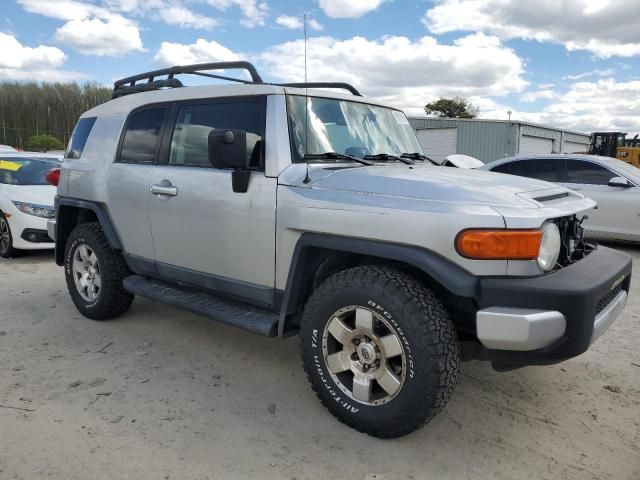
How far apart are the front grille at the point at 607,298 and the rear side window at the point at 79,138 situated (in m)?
4.28

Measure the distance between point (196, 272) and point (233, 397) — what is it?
0.94 metres

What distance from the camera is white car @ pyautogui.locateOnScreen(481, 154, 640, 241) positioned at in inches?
320

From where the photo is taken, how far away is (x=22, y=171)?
8.20 m

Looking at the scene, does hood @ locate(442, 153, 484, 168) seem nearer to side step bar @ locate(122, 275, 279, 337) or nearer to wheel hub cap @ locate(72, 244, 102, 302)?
side step bar @ locate(122, 275, 279, 337)

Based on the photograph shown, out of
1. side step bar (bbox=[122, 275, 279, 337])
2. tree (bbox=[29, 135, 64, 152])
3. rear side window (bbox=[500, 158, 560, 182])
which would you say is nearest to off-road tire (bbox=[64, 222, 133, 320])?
side step bar (bbox=[122, 275, 279, 337])

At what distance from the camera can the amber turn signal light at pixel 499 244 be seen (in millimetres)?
2406

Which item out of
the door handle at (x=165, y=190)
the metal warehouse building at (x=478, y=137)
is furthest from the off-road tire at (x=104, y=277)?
the metal warehouse building at (x=478, y=137)

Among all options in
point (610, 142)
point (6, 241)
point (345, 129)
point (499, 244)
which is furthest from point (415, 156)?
point (610, 142)

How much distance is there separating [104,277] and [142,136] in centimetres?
124

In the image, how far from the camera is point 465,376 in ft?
11.8

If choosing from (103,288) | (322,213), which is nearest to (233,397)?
(322,213)

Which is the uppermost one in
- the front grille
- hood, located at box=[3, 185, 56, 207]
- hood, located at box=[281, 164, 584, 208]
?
hood, located at box=[281, 164, 584, 208]

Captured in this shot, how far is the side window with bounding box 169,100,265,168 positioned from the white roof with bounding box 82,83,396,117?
7 cm

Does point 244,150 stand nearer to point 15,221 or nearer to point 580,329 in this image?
point 580,329
